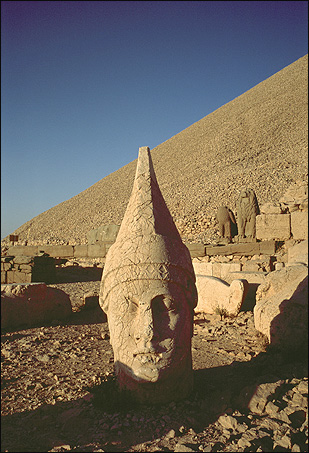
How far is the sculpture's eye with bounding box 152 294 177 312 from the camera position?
2.91m

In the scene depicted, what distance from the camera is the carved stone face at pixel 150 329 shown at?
2.79m

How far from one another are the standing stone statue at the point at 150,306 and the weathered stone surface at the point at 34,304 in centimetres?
287

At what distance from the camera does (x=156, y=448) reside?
7.30 ft

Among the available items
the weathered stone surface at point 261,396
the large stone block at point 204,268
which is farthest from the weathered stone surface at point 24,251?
the weathered stone surface at point 261,396

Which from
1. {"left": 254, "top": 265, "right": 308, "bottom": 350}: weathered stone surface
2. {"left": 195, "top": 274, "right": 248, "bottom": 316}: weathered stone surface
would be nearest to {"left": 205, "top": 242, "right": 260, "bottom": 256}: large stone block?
{"left": 195, "top": 274, "right": 248, "bottom": 316}: weathered stone surface

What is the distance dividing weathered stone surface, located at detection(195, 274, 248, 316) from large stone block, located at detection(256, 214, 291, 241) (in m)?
4.05

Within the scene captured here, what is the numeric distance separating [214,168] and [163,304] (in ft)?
125

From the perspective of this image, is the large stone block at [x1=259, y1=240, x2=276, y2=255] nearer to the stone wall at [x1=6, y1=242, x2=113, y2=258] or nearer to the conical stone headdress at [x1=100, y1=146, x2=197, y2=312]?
the stone wall at [x1=6, y1=242, x2=113, y2=258]

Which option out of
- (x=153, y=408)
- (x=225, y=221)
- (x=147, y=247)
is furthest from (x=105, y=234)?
(x=153, y=408)

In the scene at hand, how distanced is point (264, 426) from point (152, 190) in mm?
2039

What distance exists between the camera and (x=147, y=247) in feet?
9.71

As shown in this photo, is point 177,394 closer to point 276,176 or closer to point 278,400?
point 278,400

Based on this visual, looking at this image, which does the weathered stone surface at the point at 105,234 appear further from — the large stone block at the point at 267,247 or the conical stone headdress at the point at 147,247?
the conical stone headdress at the point at 147,247

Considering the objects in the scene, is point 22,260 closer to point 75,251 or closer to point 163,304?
point 75,251
